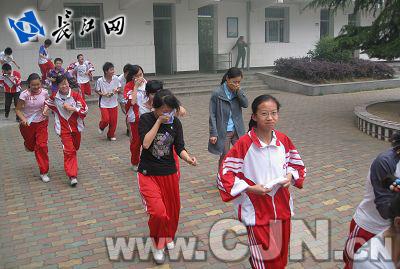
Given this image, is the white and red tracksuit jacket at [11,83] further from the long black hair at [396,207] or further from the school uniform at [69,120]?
the long black hair at [396,207]

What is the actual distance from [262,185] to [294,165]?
1.28 feet

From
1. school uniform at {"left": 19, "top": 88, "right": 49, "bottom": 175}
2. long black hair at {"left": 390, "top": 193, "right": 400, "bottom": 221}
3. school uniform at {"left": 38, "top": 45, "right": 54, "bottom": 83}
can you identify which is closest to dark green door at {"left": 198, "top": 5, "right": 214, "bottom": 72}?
school uniform at {"left": 38, "top": 45, "right": 54, "bottom": 83}

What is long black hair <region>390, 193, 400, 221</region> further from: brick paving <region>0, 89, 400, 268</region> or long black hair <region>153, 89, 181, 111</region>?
long black hair <region>153, 89, 181, 111</region>

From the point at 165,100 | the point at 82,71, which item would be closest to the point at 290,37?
the point at 82,71

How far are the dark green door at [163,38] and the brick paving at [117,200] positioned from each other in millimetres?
9399

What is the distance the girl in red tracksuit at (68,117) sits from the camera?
6.10 meters

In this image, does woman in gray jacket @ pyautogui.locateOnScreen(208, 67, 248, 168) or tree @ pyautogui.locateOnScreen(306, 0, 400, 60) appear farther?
tree @ pyautogui.locateOnScreen(306, 0, 400, 60)

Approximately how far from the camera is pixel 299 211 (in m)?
5.07

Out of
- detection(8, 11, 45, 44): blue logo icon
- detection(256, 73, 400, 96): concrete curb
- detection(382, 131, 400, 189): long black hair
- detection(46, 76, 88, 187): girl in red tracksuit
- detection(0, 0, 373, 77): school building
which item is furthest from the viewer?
detection(0, 0, 373, 77): school building

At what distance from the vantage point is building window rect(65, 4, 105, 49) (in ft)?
52.3

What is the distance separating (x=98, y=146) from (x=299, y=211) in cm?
488

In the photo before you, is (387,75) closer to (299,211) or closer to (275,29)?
(275,29)

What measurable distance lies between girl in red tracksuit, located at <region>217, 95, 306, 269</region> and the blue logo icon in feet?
43.7

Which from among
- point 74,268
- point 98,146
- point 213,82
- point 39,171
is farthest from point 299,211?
point 213,82
